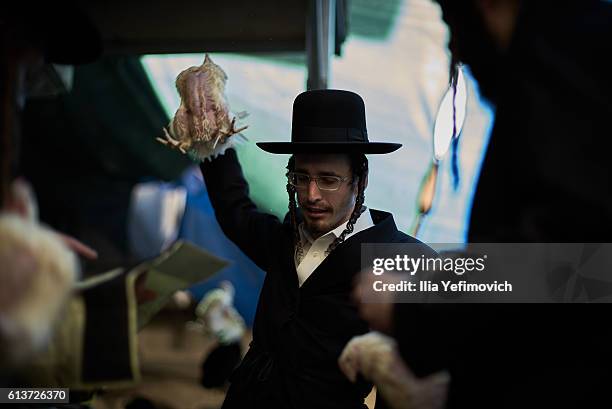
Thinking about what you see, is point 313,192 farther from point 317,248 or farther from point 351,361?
point 351,361

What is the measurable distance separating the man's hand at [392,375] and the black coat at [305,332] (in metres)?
0.20

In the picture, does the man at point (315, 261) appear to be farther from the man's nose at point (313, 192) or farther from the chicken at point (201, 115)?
the chicken at point (201, 115)

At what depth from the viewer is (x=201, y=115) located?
2.03m

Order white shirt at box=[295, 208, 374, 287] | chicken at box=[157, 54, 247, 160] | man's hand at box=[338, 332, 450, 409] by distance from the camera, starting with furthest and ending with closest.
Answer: chicken at box=[157, 54, 247, 160] < white shirt at box=[295, 208, 374, 287] < man's hand at box=[338, 332, 450, 409]

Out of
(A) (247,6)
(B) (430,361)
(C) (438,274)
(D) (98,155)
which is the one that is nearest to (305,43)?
(A) (247,6)

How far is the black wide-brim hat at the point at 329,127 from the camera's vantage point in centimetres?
189

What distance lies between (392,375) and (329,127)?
2.36ft

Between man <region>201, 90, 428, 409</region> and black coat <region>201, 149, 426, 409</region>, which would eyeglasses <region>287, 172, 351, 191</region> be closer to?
man <region>201, 90, 428, 409</region>

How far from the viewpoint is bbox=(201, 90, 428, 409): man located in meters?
1.81

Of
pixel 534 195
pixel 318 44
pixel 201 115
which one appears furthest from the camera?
pixel 318 44

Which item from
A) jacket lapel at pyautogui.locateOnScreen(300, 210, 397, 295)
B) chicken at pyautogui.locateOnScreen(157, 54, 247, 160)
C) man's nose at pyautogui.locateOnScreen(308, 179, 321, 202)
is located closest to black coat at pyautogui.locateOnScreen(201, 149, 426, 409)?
jacket lapel at pyautogui.locateOnScreen(300, 210, 397, 295)

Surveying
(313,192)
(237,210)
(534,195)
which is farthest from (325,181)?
(534,195)

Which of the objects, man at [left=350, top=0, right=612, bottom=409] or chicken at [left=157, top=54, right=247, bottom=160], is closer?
man at [left=350, top=0, right=612, bottom=409]

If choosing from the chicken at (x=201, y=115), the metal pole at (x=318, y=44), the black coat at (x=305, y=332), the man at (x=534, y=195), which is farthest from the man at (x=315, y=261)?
the man at (x=534, y=195)
